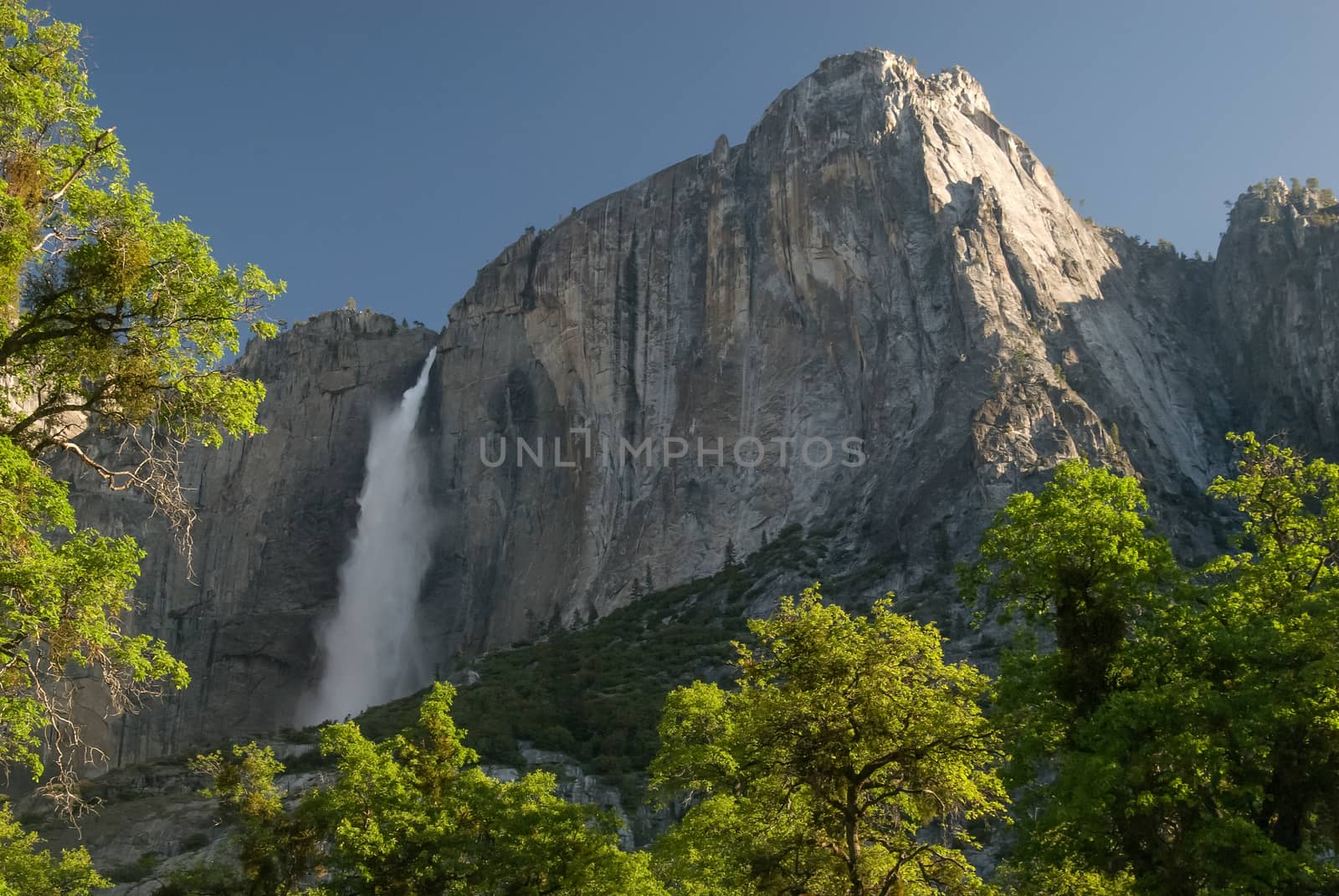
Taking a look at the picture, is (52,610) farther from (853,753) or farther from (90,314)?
(853,753)

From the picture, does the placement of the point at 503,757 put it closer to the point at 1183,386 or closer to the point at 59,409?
the point at 59,409

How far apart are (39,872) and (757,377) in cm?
6586

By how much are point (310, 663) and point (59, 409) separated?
8901 cm

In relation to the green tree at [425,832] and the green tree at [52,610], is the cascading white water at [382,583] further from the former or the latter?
the green tree at [52,610]

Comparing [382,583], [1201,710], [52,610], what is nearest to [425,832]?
[52,610]

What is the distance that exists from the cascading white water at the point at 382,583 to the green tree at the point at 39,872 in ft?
207

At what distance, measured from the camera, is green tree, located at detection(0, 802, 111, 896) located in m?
24.5

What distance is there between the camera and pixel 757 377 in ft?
284

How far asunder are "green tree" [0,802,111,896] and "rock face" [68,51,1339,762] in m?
46.3

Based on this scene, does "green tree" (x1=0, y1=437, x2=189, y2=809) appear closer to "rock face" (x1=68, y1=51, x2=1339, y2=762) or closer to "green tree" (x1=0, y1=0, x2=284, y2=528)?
"green tree" (x1=0, y1=0, x2=284, y2=528)

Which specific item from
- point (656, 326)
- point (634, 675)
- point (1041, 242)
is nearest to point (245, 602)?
point (656, 326)

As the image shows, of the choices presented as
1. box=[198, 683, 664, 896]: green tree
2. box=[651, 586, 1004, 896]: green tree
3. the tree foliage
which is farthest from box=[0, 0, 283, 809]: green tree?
the tree foliage

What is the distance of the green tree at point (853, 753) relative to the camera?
17.2 m

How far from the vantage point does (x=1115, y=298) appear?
95500 mm
